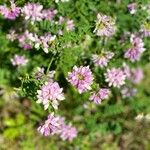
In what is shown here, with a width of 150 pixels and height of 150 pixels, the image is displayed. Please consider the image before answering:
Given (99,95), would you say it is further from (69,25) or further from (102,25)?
(69,25)

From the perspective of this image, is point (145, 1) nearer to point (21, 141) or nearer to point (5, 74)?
point (5, 74)

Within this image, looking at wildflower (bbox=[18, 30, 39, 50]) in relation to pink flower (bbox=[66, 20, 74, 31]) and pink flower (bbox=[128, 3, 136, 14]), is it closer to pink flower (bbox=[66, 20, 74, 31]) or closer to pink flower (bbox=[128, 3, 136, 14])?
pink flower (bbox=[66, 20, 74, 31])

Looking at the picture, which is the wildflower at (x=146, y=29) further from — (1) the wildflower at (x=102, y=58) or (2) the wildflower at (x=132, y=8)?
(1) the wildflower at (x=102, y=58)

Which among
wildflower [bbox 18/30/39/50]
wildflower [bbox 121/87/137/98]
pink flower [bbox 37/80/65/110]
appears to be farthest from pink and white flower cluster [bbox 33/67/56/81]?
wildflower [bbox 121/87/137/98]

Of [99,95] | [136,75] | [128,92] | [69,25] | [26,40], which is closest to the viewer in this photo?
[99,95]

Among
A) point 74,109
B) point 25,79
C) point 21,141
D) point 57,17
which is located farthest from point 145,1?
point 21,141

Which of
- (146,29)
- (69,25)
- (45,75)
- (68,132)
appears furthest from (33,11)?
(68,132)

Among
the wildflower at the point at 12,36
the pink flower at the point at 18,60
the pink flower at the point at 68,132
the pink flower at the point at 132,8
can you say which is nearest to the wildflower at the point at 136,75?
the pink flower at the point at 68,132
